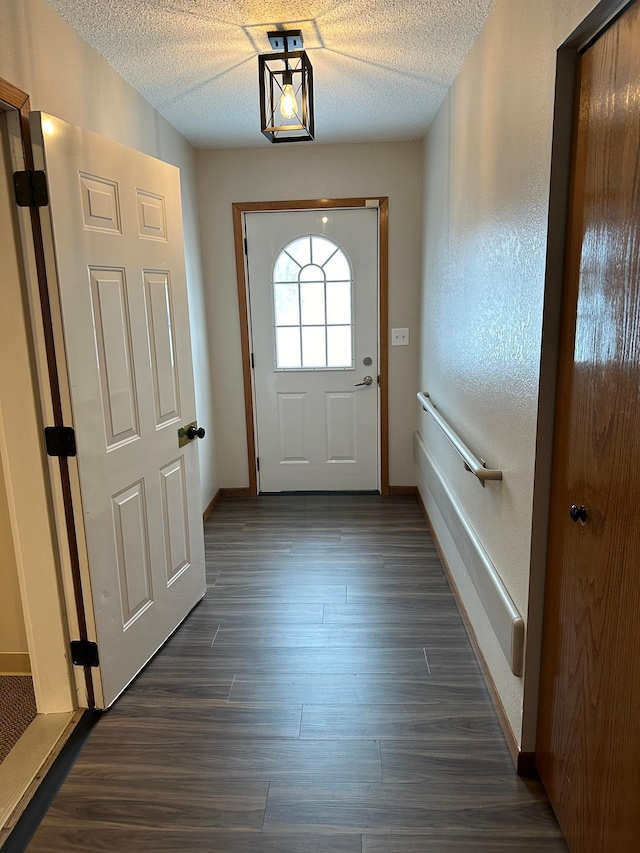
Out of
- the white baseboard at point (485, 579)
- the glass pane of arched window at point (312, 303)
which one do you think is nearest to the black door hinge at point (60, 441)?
the white baseboard at point (485, 579)

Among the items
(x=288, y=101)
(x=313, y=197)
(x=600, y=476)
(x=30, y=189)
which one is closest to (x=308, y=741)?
(x=600, y=476)

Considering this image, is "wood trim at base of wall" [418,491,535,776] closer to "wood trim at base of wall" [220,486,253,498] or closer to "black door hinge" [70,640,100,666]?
"black door hinge" [70,640,100,666]

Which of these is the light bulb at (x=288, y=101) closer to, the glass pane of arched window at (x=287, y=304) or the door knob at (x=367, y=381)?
the glass pane of arched window at (x=287, y=304)

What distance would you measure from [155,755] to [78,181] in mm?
1908

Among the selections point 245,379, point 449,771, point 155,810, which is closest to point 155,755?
point 155,810

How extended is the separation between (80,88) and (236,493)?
2.85 m

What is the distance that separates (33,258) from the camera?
182cm

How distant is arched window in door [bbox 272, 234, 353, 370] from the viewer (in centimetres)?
405

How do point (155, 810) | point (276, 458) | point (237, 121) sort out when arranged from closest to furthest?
point (155, 810), point (237, 121), point (276, 458)

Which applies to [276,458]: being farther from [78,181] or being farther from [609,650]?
[609,650]

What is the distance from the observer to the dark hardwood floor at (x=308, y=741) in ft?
5.38

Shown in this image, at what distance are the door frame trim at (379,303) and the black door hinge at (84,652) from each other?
2358mm

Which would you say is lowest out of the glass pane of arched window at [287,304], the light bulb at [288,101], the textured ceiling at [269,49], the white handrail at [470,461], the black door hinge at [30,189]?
the white handrail at [470,461]

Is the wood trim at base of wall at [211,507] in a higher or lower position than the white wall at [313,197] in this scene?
lower
